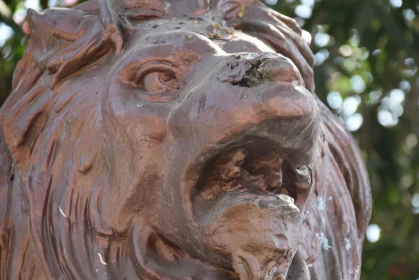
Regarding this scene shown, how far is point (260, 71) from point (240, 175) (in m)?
0.14

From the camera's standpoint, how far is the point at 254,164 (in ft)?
3.89

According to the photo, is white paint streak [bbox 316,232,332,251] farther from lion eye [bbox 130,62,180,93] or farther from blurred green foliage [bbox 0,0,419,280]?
blurred green foliage [bbox 0,0,419,280]

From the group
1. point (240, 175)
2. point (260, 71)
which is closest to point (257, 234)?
point (240, 175)

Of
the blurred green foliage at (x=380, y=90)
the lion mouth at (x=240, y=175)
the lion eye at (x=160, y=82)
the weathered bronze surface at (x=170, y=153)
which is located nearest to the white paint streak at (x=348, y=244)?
the weathered bronze surface at (x=170, y=153)

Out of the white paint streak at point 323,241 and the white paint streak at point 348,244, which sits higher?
the white paint streak at point 323,241

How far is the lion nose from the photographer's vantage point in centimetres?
113

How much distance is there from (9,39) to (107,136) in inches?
55.4

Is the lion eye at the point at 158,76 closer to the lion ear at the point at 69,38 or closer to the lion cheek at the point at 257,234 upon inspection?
the lion ear at the point at 69,38

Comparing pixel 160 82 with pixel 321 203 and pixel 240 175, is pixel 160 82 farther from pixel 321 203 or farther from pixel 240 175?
pixel 321 203

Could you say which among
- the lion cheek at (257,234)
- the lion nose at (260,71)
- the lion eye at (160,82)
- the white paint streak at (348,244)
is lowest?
the white paint streak at (348,244)

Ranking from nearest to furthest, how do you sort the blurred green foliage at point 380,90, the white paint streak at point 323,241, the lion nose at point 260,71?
the lion nose at point 260,71 → the white paint streak at point 323,241 → the blurred green foliage at point 380,90

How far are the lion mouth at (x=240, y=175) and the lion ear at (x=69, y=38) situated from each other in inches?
10.7

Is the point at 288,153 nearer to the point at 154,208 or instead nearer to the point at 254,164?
the point at 254,164

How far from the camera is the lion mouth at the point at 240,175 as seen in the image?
1.17 metres
